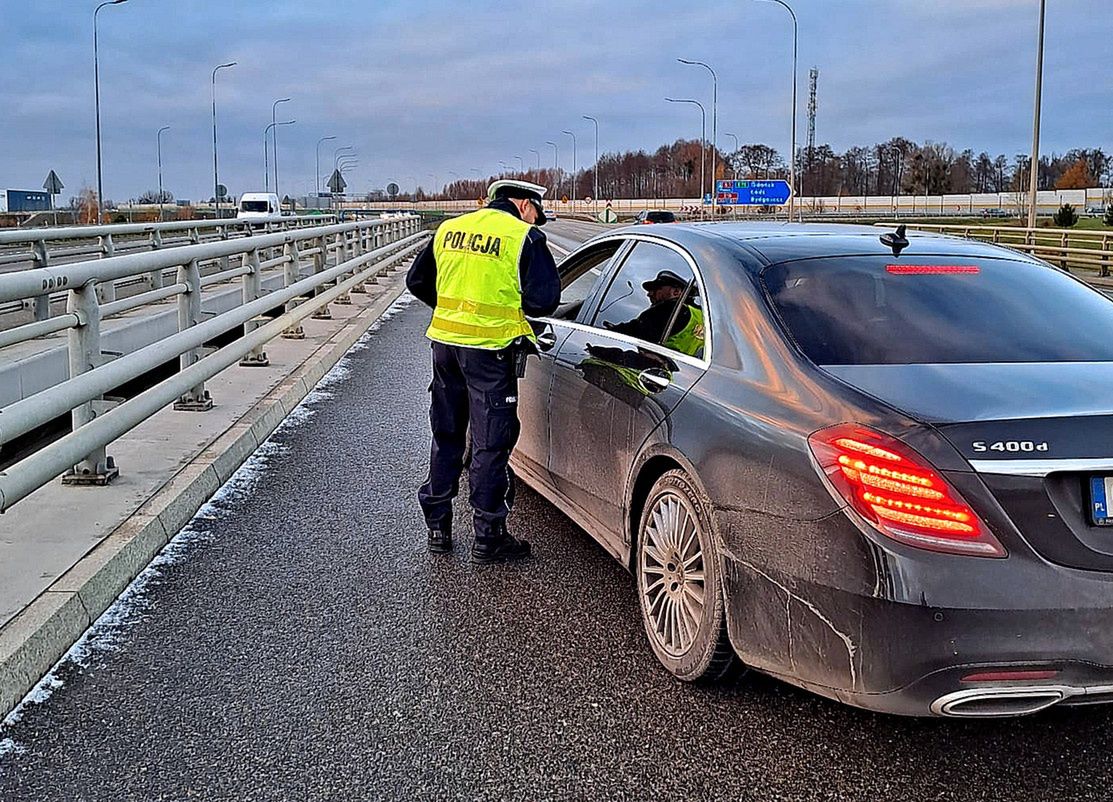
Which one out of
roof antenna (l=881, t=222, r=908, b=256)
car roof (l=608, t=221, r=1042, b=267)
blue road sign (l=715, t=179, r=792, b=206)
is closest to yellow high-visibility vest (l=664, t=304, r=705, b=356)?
car roof (l=608, t=221, r=1042, b=267)

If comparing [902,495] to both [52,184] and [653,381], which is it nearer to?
[653,381]

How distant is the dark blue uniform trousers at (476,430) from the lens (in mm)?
5148

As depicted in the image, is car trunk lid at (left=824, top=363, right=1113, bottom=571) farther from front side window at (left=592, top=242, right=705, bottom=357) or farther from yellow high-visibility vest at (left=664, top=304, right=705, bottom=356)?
front side window at (left=592, top=242, right=705, bottom=357)

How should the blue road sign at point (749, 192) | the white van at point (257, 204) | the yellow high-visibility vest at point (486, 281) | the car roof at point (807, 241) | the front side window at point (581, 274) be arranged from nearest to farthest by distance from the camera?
the car roof at point (807, 241)
the yellow high-visibility vest at point (486, 281)
the front side window at point (581, 274)
the white van at point (257, 204)
the blue road sign at point (749, 192)

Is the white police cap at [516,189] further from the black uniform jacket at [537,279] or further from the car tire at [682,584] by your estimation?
the car tire at [682,584]

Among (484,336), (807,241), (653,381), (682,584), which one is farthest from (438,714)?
(807,241)

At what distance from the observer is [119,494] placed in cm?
545

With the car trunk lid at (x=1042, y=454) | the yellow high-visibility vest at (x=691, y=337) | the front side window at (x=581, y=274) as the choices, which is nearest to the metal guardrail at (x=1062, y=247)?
the front side window at (x=581, y=274)

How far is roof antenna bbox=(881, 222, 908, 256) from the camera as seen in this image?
14.3 feet

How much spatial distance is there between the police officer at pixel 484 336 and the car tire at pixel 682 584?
1079mm

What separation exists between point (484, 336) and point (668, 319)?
3.05ft

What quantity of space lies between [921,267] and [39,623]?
10.9 feet

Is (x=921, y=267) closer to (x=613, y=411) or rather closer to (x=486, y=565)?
(x=613, y=411)

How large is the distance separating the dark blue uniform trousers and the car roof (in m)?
0.96
